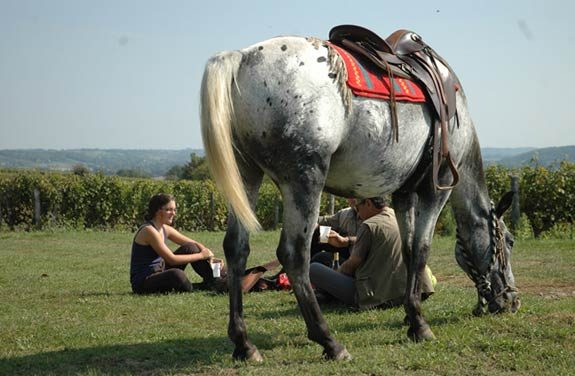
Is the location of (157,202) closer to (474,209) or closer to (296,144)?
(474,209)

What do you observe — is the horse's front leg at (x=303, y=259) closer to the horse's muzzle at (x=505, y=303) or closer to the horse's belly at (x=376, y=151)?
the horse's belly at (x=376, y=151)

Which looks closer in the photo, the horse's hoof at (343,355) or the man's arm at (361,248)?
the horse's hoof at (343,355)

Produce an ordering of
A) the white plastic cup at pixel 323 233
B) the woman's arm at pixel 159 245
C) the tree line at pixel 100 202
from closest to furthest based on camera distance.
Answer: the white plastic cup at pixel 323 233
the woman's arm at pixel 159 245
the tree line at pixel 100 202

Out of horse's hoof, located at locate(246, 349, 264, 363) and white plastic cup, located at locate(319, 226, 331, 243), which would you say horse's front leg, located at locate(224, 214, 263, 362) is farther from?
white plastic cup, located at locate(319, 226, 331, 243)

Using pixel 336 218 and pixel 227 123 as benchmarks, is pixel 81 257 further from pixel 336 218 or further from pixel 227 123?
pixel 227 123

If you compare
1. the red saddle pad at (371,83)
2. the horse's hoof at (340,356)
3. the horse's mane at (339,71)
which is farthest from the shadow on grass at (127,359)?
the red saddle pad at (371,83)

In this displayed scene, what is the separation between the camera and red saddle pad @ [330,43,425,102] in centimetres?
484

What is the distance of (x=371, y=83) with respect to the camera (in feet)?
16.2

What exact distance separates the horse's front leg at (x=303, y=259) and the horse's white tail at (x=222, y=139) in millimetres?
312

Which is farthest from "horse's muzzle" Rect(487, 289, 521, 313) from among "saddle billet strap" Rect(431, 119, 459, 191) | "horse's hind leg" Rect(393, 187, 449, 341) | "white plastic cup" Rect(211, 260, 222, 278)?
"white plastic cup" Rect(211, 260, 222, 278)

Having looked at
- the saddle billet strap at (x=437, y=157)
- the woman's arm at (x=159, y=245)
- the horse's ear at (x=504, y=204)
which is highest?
the saddle billet strap at (x=437, y=157)

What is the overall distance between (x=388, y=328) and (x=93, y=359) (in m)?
2.62

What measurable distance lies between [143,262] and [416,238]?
13.1 ft

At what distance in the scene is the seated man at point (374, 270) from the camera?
6727 millimetres
